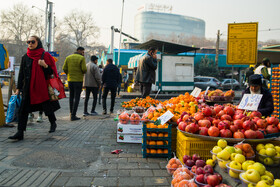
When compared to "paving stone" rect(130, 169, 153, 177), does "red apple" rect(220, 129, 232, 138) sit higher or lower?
higher

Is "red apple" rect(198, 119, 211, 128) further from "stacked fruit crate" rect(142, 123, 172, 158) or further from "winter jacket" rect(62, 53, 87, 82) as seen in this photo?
"winter jacket" rect(62, 53, 87, 82)

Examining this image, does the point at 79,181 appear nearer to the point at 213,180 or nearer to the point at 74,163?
the point at 74,163

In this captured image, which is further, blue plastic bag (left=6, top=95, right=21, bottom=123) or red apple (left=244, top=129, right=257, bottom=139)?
blue plastic bag (left=6, top=95, right=21, bottom=123)

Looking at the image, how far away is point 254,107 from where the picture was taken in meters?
4.29

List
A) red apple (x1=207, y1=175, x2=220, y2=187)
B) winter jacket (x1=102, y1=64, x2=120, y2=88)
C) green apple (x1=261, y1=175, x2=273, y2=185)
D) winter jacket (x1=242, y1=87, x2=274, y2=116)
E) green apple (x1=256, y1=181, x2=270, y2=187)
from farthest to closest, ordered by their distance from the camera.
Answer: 1. winter jacket (x1=102, y1=64, x2=120, y2=88)
2. winter jacket (x1=242, y1=87, x2=274, y2=116)
3. red apple (x1=207, y1=175, x2=220, y2=187)
4. green apple (x1=261, y1=175, x2=273, y2=185)
5. green apple (x1=256, y1=181, x2=270, y2=187)

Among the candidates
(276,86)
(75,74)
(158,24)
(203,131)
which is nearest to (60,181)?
Result: (203,131)

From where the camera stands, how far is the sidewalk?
11.1 ft

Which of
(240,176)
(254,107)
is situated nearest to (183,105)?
(254,107)

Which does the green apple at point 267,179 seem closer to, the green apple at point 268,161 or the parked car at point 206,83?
the green apple at point 268,161

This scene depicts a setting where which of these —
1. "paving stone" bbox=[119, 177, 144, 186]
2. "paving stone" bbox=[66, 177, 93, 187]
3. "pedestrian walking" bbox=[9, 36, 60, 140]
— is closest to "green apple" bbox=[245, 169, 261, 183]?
"paving stone" bbox=[119, 177, 144, 186]

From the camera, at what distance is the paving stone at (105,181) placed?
3273 millimetres

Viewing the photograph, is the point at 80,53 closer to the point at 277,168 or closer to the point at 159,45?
the point at 277,168

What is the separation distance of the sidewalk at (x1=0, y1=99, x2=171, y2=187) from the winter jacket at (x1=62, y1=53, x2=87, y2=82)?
7.94 feet

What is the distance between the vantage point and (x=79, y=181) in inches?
132
